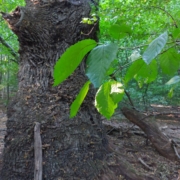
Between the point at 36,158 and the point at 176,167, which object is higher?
the point at 36,158

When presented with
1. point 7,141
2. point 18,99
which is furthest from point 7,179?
point 18,99

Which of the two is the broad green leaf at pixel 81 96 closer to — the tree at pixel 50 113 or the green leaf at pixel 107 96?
the green leaf at pixel 107 96

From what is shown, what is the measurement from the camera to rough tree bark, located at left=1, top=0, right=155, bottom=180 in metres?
2.70

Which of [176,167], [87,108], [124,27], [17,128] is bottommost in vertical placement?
[176,167]

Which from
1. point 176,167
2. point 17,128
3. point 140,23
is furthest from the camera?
point 140,23

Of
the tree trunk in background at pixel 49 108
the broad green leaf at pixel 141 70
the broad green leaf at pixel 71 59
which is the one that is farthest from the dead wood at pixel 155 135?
the broad green leaf at pixel 71 59

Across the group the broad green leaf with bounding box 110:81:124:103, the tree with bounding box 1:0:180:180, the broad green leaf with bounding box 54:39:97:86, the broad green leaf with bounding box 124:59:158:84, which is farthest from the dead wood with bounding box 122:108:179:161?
the broad green leaf with bounding box 54:39:97:86

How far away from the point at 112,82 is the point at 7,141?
2.72 m

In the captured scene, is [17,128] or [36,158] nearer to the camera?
[36,158]

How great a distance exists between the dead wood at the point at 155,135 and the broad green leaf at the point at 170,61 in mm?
3811

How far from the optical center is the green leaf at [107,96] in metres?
0.53

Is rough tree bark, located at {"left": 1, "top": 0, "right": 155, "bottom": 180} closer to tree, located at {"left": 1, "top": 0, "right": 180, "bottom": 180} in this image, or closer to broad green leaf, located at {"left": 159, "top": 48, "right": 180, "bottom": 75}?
tree, located at {"left": 1, "top": 0, "right": 180, "bottom": 180}

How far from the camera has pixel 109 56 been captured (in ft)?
1.31

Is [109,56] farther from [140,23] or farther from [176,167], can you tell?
[140,23]
